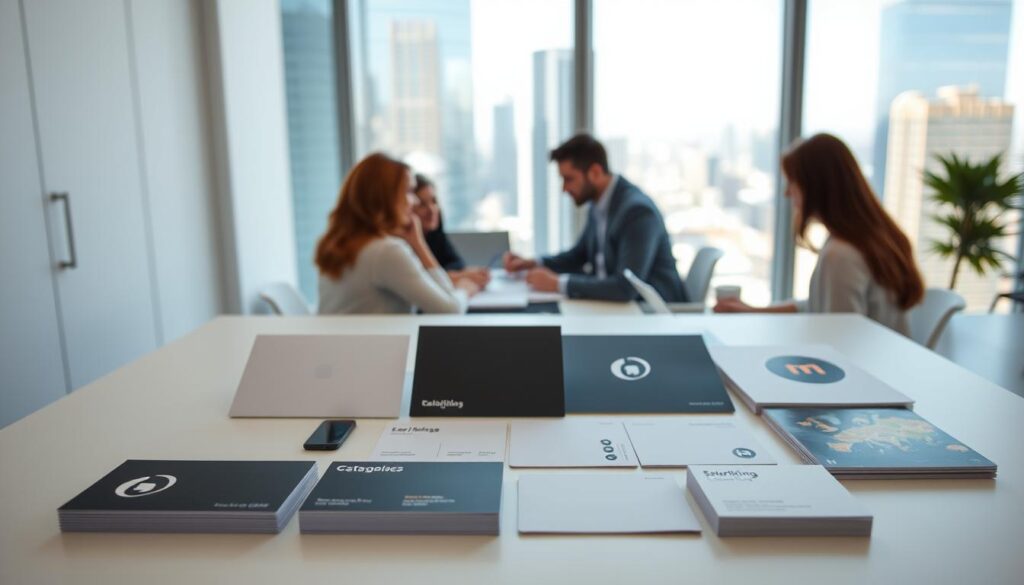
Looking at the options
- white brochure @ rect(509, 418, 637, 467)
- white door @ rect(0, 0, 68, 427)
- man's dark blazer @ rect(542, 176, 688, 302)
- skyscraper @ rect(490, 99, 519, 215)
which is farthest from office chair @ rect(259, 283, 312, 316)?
skyscraper @ rect(490, 99, 519, 215)

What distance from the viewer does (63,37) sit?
2.74 metres

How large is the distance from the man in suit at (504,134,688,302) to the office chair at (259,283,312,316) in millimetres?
1024

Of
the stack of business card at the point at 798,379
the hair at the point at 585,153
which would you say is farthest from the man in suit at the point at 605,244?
the stack of business card at the point at 798,379

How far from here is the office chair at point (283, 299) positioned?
2791 mm

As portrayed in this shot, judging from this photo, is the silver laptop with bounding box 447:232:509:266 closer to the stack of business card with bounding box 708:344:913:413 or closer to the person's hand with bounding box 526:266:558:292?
the person's hand with bounding box 526:266:558:292

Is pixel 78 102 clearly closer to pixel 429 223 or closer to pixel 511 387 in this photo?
pixel 429 223

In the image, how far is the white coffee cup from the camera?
93.4 inches

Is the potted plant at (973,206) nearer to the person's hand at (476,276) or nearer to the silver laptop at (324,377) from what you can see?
the person's hand at (476,276)

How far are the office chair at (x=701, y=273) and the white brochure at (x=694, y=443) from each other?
2.22m

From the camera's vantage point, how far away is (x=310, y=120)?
491 centimetres

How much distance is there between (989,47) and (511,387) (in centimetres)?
493

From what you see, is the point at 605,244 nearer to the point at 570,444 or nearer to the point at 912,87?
the point at 570,444

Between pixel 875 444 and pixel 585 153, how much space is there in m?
2.67

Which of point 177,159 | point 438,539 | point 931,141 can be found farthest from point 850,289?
point 931,141
